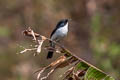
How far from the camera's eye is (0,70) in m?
14.0

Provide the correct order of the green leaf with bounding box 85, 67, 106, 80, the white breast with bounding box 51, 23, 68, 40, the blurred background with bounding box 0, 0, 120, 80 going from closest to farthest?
the green leaf with bounding box 85, 67, 106, 80 < the white breast with bounding box 51, 23, 68, 40 < the blurred background with bounding box 0, 0, 120, 80

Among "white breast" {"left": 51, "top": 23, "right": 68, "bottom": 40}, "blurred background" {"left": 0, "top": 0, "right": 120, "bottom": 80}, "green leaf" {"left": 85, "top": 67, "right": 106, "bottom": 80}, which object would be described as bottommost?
"blurred background" {"left": 0, "top": 0, "right": 120, "bottom": 80}

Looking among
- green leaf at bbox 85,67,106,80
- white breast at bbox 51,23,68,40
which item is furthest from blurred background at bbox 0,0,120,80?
green leaf at bbox 85,67,106,80

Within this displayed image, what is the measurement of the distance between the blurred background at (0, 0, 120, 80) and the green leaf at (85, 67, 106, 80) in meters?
7.84

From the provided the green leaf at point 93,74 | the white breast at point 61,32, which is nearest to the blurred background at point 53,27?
the white breast at point 61,32

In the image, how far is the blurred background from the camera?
12680 mm

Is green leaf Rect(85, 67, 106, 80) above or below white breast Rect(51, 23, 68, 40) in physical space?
above

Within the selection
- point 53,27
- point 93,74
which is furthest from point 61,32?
point 53,27

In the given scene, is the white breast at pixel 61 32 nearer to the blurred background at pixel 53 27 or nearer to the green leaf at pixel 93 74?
the green leaf at pixel 93 74

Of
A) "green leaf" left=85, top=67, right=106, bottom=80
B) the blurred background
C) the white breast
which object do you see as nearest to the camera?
"green leaf" left=85, top=67, right=106, bottom=80

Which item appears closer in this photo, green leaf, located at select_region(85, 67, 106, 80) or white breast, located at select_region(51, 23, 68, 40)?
green leaf, located at select_region(85, 67, 106, 80)

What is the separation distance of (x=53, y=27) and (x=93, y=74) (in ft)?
33.0

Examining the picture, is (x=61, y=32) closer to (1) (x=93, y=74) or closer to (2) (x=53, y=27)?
(1) (x=93, y=74)

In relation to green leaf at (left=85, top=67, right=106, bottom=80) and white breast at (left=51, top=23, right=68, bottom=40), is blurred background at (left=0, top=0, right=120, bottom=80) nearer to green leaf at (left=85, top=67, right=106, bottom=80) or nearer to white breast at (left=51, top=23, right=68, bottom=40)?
white breast at (left=51, top=23, right=68, bottom=40)
